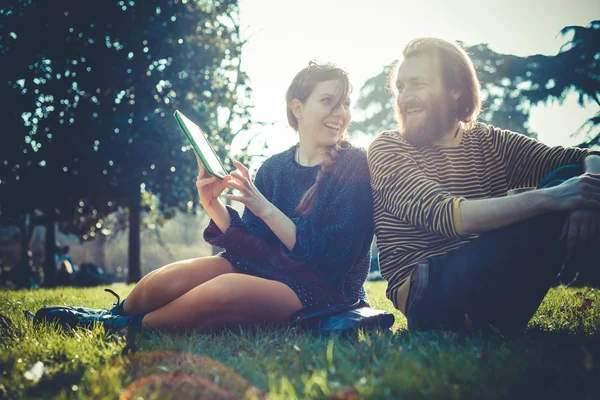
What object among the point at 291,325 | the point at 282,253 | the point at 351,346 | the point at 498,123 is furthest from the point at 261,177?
the point at 498,123

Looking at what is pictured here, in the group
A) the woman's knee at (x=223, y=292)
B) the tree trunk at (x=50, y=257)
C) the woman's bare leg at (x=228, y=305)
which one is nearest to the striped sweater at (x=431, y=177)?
the woman's bare leg at (x=228, y=305)

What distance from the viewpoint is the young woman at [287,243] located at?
263cm

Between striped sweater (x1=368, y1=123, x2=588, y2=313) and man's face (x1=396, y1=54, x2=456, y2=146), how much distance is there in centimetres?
8

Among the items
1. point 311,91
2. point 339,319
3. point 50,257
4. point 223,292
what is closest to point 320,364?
point 339,319

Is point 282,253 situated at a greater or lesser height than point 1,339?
greater

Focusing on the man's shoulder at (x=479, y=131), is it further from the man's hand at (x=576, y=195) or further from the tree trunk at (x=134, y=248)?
the tree trunk at (x=134, y=248)

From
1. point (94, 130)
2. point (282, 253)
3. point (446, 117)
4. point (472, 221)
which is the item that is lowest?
point (282, 253)

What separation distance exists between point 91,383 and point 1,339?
1310 millimetres

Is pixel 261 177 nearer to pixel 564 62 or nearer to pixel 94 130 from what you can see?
pixel 94 130

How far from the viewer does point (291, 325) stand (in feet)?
8.88

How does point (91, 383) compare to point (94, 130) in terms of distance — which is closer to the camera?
point (91, 383)

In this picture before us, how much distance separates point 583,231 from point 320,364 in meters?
1.40

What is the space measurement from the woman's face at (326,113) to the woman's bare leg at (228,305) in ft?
4.15

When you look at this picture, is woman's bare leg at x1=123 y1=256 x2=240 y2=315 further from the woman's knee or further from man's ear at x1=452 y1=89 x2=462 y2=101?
man's ear at x1=452 y1=89 x2=462 y2=101
